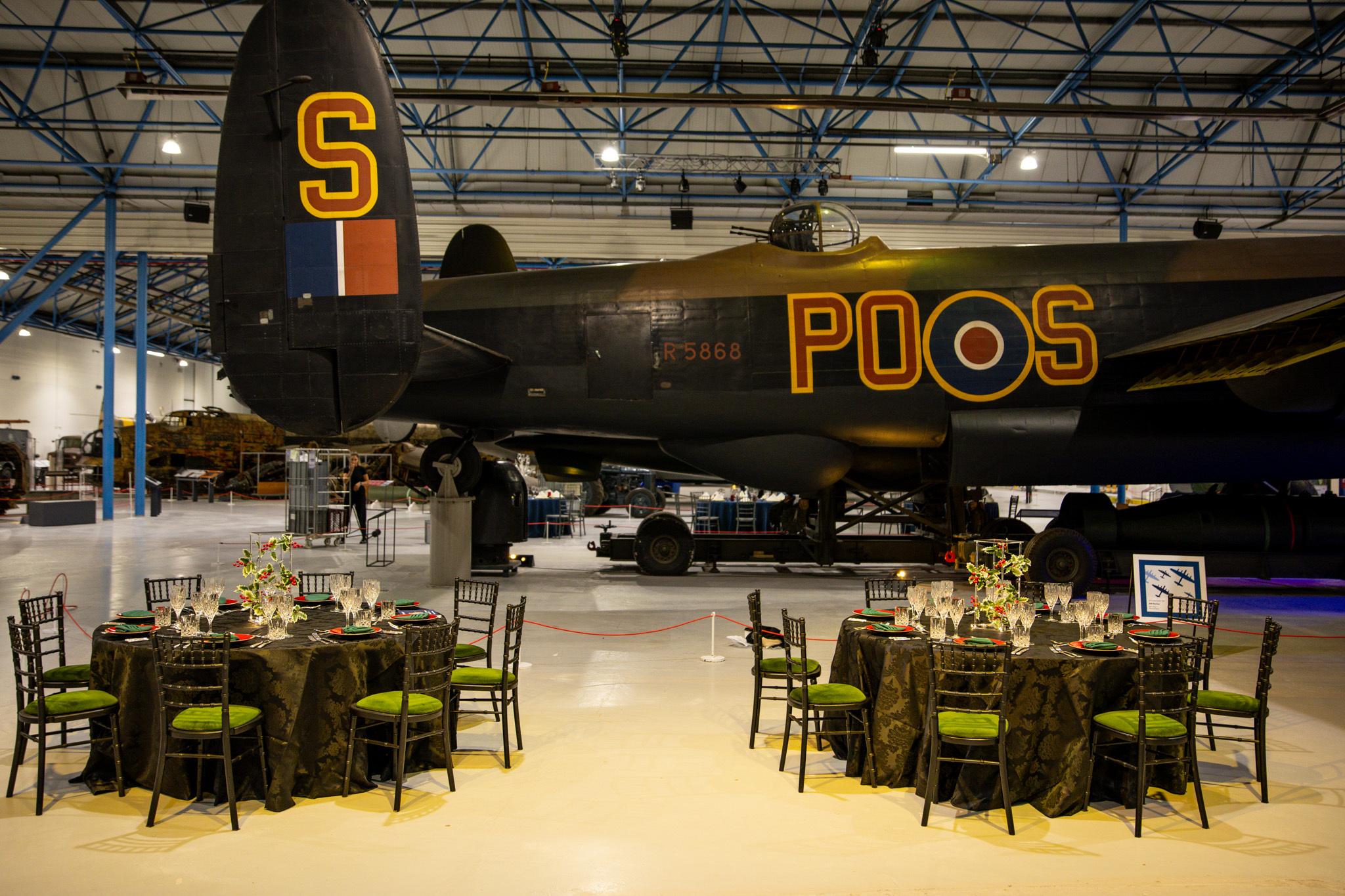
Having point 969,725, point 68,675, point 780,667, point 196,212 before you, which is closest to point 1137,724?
point 969,725

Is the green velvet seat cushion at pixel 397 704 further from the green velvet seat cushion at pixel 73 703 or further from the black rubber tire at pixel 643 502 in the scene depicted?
the black rubber tire at pixel 643 502

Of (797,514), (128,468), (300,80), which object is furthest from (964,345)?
(128,468)

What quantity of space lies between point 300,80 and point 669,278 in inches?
183

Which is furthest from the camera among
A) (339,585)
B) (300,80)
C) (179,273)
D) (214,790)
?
(179,273)

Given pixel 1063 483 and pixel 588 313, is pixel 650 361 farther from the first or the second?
pixel 1063 483

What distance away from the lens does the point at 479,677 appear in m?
5.44

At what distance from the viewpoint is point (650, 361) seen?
33.6 ft

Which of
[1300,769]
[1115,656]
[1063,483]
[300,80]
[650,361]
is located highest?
[300,80]

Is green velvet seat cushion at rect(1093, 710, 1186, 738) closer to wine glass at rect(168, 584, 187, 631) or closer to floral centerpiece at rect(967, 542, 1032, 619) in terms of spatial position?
floral centerpiece at rect(967, 542, 1032, 619)

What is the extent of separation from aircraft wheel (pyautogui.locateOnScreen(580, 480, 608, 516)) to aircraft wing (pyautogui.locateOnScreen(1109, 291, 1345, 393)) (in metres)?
17.9

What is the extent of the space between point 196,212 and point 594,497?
13374mm

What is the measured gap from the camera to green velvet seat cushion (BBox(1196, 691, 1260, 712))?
5000 mm

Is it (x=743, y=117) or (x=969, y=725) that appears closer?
(x=969, y=725)

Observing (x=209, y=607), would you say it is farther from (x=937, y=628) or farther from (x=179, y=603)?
(x=937, y=628)
